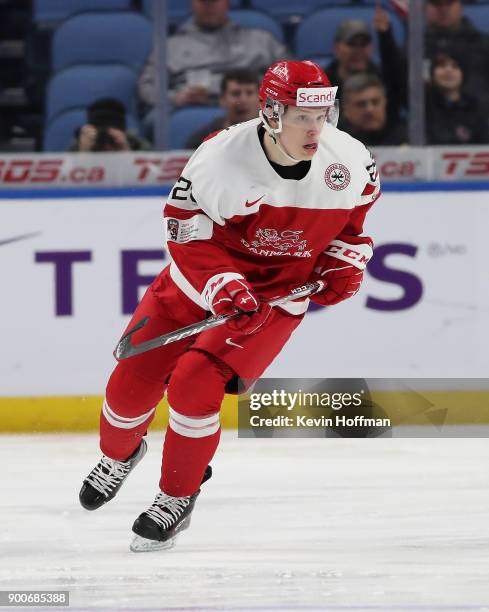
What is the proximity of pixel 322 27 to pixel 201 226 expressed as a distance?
6.23ft

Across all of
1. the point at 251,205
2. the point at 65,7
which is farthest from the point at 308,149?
the point at 65,7

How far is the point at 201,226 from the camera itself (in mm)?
3232

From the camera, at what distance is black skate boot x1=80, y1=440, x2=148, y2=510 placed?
11.8ft

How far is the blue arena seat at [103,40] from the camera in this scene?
4.91 meters

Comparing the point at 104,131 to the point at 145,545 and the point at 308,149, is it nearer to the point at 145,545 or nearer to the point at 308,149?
the point at 308,149

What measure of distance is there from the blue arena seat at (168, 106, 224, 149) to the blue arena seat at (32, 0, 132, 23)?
43 cm

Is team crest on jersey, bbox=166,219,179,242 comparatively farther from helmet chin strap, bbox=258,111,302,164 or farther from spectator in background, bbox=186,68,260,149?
spectator in background, bbox=186,68,260,149

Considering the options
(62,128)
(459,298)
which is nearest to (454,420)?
(459,298)

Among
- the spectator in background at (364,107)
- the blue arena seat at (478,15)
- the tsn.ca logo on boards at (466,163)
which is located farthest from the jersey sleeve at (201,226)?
the blue arena seat at (478,15)

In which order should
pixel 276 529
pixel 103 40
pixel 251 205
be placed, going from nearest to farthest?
pixel 251 205 < pixel 276 529 < pixel 103 40

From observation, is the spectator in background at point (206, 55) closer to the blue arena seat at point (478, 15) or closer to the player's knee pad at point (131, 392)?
the blue arena seat at point (478, 15)

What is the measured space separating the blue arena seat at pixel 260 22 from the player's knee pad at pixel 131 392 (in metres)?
1.88

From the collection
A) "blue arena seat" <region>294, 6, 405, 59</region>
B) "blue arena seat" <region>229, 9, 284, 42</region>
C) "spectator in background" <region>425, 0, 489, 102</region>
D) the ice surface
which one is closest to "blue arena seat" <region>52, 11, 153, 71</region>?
"blue arena seat" <region>229, 9, 284, 42</region>

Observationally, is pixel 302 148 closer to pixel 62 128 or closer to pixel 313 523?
pixel 313 523
